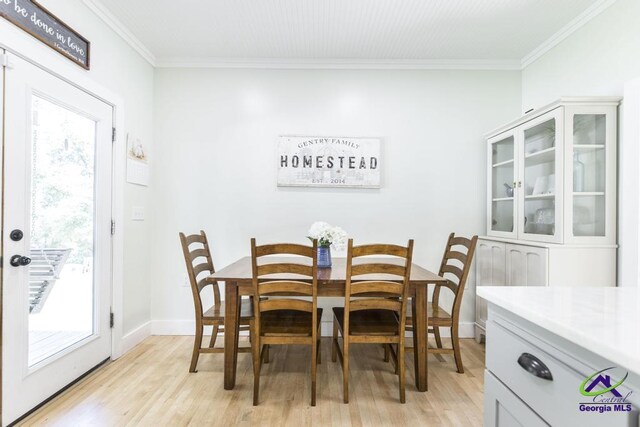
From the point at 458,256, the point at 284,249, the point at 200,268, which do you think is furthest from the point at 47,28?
the point at 458,256

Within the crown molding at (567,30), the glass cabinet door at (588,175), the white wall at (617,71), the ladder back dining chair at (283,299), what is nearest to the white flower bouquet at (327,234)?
the ladder back dining chair at (283,299)

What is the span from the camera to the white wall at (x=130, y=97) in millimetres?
2385

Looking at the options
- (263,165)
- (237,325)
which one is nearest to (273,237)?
(263,165)

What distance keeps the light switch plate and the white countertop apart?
2.87 meters

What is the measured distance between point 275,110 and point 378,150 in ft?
3.61

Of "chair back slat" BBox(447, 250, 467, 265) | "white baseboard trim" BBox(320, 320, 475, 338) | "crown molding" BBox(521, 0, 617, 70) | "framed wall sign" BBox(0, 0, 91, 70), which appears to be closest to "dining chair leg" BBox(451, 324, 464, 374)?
"chair back slat" BBox(447, 250, 467, 265)

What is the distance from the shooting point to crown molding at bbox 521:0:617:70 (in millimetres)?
2332

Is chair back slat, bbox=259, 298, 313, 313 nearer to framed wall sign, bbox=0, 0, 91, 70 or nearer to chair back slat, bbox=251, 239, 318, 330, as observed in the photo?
chair back slat, bbox=251, 239, 318, 330

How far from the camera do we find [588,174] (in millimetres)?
2252

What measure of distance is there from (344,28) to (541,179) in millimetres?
1961

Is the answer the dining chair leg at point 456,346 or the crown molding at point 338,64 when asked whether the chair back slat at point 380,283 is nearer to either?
the dining chair leg at point 456,346

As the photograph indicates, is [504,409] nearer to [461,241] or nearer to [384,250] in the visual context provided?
[384,250]

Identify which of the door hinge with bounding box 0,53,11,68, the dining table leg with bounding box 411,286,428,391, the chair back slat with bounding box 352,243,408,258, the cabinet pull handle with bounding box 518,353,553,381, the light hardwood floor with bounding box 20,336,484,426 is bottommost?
the light hardwood floor with bounding box 20,336,484,426

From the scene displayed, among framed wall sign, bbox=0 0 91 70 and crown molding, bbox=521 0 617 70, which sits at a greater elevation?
crown molding, bbox=521 0 617 70
